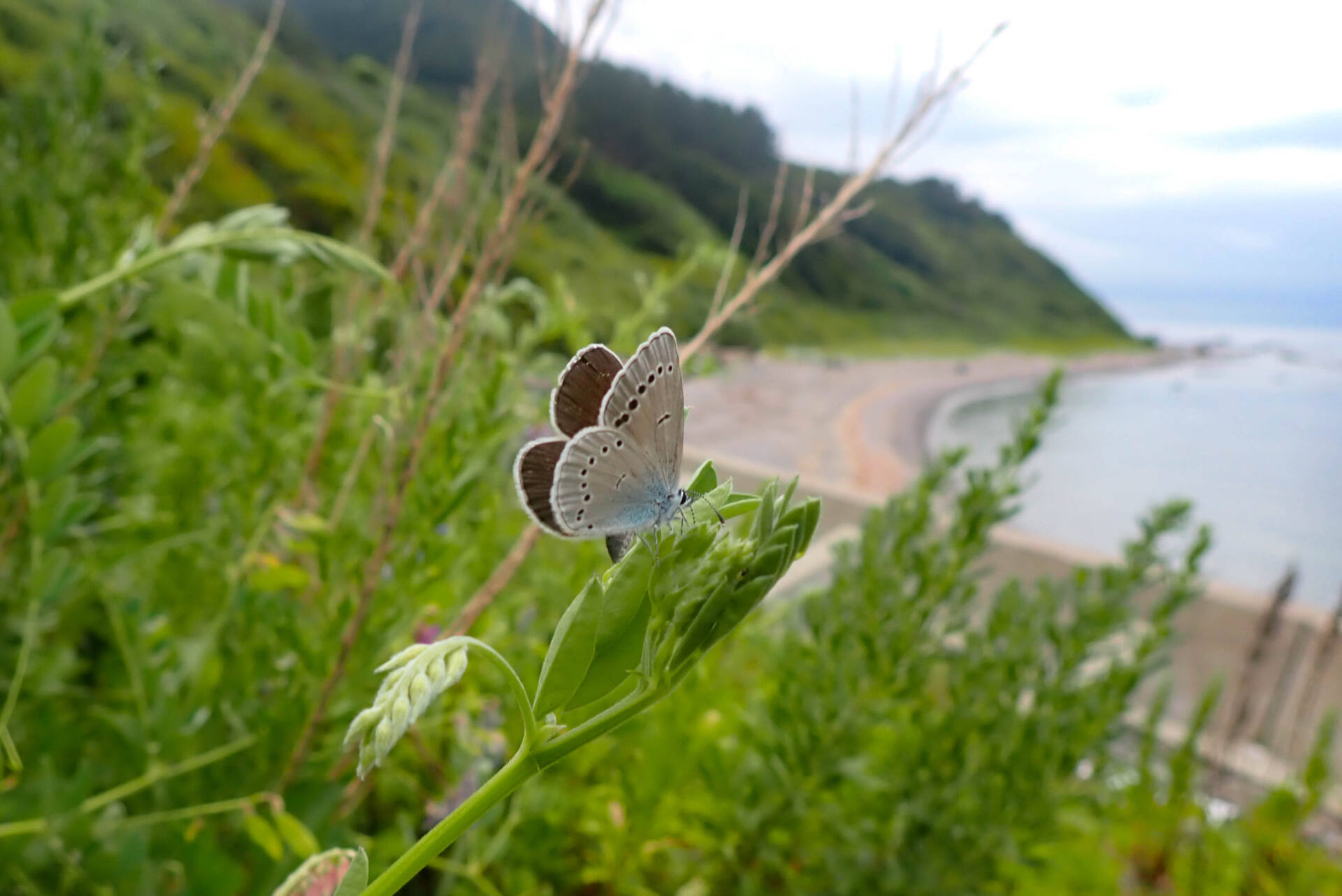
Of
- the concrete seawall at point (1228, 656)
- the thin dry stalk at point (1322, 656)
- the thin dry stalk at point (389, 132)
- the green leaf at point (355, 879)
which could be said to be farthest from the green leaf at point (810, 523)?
the concrete seawall at point (1228, 656)

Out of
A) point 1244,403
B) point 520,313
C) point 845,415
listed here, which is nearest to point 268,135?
point 520,313

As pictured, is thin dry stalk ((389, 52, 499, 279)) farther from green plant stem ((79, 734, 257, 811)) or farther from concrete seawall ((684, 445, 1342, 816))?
concrete seawall ((684, 445, 1342, 816))

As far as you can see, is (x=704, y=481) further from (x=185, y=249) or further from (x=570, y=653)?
(x=185, y=249)

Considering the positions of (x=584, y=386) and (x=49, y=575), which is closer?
(x=584, y=386)

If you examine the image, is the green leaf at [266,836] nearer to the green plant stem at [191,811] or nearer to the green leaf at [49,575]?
the green plant stem at [191,811]

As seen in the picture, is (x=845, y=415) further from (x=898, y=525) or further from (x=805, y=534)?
(x=805, y=534)

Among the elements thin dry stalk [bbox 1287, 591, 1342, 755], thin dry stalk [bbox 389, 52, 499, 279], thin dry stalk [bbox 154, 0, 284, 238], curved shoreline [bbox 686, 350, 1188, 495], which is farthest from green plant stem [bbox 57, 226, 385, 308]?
curved shoreline [bbox 686, 350, 1188, 495]

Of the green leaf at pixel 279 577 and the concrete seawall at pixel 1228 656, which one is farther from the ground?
the green leaf at pixel 279 577

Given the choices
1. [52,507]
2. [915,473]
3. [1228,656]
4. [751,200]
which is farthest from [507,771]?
[1228,656]
